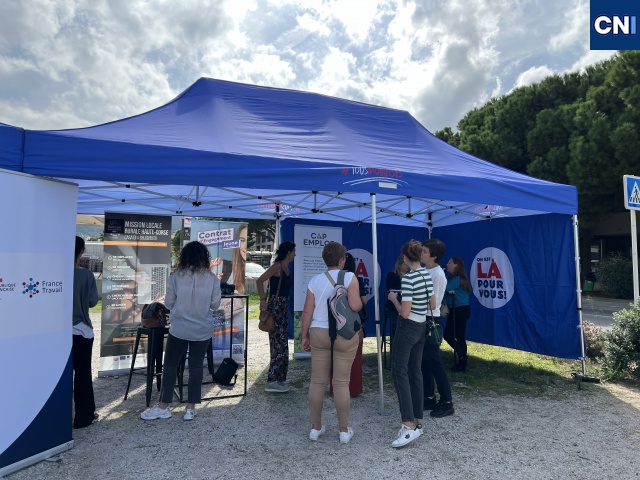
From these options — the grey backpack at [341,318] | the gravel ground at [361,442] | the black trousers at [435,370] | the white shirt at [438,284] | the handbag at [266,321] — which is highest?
the white shirt at [438,284]

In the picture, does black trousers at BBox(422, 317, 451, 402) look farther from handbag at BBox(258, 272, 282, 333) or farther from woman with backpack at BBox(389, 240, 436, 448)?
handbag at BBox(258, 272, 282, 333)

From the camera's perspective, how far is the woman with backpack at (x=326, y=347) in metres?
3.27

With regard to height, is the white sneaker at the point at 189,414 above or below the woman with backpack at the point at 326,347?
below

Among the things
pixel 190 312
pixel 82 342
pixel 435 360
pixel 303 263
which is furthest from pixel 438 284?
Answer: pixel 82 342

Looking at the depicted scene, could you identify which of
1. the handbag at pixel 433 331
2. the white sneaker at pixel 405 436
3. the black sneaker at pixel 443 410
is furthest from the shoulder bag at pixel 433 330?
the black sneaker at pixel 443 410

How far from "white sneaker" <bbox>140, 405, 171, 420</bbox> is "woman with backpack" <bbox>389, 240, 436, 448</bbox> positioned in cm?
207

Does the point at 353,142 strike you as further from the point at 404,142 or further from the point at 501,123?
the point at 501,123

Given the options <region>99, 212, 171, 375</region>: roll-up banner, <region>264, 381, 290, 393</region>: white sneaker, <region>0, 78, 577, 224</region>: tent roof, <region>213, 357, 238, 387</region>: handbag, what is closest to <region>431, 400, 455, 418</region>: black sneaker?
<region>264, 381, 290, 393</region>: white sneaker

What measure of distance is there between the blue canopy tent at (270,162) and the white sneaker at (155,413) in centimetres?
208

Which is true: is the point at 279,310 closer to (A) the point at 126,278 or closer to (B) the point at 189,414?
(B) the point at 189,414

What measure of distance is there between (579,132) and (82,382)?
1691 centimetres

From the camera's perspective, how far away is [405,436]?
335 centimetres

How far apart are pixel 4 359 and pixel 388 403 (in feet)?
11.0

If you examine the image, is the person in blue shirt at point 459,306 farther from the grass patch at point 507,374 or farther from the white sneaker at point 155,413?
the white sneaker at point 155,413
